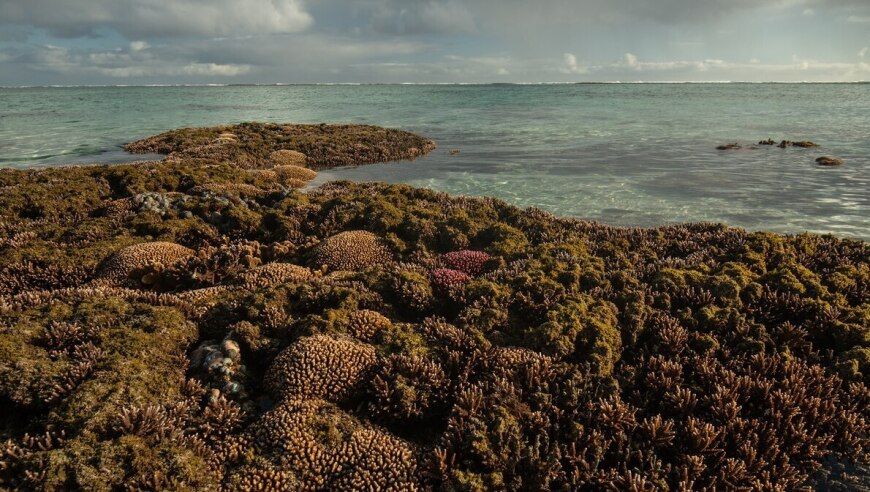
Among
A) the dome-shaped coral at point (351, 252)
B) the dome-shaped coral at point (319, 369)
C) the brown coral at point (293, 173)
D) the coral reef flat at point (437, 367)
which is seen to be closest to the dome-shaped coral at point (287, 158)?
the brown coral at point (293, 173)

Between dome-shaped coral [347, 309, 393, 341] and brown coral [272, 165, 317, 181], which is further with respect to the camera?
brown coral [272, 165, 317, 181]

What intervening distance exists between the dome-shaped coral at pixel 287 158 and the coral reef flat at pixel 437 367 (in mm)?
18428

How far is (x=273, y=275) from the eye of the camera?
945 cm

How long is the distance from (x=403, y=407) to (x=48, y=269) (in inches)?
343

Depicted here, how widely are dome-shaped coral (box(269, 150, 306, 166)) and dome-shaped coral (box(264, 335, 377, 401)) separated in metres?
24.4

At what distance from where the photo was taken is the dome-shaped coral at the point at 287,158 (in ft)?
95.6

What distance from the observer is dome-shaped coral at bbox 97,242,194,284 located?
31.1ft

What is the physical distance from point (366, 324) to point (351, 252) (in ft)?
13.4

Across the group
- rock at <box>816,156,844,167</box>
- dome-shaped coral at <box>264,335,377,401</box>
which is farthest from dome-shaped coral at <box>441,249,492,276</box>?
rock at <box>816,156,844,167</box>

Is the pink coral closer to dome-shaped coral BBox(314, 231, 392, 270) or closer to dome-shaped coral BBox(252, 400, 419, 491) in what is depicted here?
dome-shaped coral BBox(314, 231, 392, 270)

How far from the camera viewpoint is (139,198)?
1388cm

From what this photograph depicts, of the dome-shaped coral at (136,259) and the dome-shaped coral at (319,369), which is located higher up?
the dome-shaped coral at (136,259)

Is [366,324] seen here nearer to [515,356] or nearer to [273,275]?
[515,356]

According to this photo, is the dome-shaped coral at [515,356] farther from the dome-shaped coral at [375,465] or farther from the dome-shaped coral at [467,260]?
the dome-shaped coral at [467,260]
